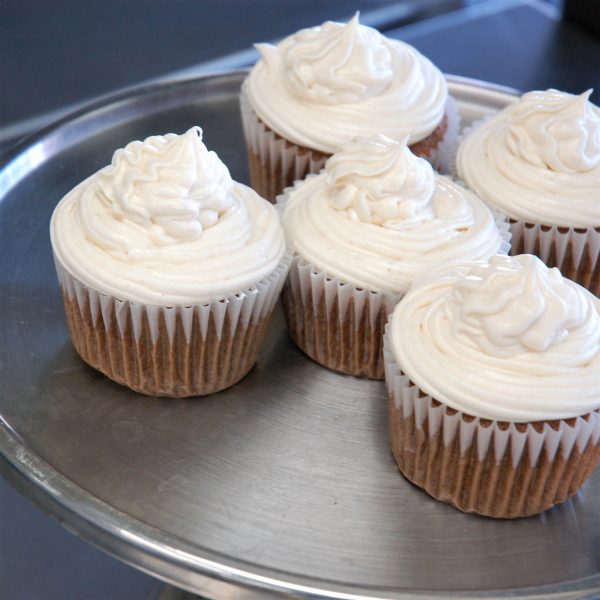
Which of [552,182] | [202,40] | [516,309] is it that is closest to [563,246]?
[552,182]

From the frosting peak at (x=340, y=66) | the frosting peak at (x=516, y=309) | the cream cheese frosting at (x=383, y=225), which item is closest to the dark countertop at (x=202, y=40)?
the frosting peak at (x=340, y=66)

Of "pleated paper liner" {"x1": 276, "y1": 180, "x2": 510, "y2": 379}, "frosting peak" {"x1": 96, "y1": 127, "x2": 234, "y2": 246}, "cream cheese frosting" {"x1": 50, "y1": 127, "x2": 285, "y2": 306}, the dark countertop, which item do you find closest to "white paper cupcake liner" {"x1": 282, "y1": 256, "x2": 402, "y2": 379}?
"pleated paper liner" {"x1": 276, "y1": 180, "x2": 510, "y2": 379}

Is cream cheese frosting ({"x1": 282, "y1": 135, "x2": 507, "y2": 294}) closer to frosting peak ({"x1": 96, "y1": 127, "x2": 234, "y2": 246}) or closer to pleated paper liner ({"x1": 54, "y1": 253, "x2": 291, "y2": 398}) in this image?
pleated paper liner ({"x1": 54, "y1": 253, "x2": 291, "y2": 398})

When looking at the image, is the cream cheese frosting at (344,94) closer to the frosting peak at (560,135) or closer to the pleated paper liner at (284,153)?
the pleated paper liner at (284,153)

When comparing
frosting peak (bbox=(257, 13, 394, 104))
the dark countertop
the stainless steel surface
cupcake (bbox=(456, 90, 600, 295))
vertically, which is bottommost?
the dark countertop

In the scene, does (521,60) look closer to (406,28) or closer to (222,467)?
(406,28)

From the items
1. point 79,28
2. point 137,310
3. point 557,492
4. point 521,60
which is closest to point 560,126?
point 557,492
